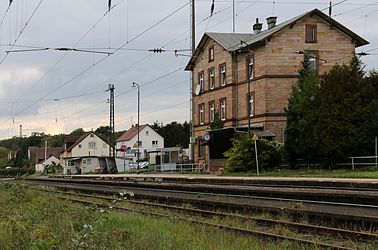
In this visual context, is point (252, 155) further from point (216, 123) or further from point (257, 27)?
point (257, 27)

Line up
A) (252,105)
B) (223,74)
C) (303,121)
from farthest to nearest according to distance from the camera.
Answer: (223,74) < (252,105) < (303,121)

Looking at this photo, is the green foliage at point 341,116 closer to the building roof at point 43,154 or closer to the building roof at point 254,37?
the building roof at point 254,37

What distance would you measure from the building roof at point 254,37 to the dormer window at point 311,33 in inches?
46.4

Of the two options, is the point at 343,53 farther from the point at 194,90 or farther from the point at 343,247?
the point at 343,247

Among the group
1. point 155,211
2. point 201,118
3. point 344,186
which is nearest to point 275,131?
point 201,118

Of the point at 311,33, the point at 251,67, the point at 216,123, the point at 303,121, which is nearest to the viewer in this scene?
the point at 303,121

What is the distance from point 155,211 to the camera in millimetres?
19406

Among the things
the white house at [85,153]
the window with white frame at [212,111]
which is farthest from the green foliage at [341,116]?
the white house at [85,153]

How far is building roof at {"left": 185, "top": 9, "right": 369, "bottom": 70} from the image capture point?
56438mm

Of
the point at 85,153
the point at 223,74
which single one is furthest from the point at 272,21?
the point at 85,153

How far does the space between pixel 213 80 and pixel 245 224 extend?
51182 mm

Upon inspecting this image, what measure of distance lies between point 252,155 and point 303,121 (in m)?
4.77

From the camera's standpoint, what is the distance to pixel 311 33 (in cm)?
5719

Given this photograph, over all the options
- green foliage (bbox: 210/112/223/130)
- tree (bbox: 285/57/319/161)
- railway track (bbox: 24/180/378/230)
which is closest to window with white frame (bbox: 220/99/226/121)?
green foliage (bbox: 210/112/223/130)
